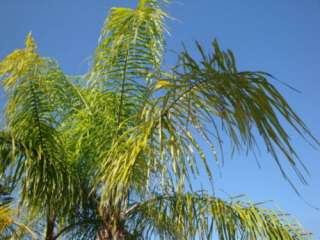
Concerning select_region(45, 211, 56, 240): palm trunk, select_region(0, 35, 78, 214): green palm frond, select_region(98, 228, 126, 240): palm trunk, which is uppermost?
select_region(0, 35, 78, 214): green palm frond

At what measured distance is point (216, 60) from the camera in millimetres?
2404

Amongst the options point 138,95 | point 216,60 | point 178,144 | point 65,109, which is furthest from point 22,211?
point 216,60

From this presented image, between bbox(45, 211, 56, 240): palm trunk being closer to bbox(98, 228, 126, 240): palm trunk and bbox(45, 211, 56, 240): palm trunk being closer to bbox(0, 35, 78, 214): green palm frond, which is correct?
bbox(0, 35, 78, 214): green palm frond

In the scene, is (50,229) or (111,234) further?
(50,229)

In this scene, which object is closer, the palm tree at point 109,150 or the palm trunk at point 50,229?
the palm tree at point 109,150

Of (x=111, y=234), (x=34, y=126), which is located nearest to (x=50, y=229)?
(x=111, y=234)

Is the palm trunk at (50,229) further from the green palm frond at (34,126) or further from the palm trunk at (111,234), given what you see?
the palm trunk at (111,234)

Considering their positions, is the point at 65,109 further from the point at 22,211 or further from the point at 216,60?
the point at 216,60

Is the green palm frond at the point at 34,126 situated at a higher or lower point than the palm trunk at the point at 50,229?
higher

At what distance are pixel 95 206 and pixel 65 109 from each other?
1172mm

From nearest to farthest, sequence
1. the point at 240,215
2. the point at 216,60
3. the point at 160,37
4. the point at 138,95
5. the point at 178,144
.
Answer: the point at 216,60 < the point at 178,144 < the point at 240,215 < the point at 160,37 < the point at 138,95

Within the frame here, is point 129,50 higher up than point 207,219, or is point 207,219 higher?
point 129,50

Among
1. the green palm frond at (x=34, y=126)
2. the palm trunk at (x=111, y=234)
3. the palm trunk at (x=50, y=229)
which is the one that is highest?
the green palm frond at (x=34, y=126)

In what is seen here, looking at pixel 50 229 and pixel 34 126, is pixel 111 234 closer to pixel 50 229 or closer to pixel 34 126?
pixel 50 229
